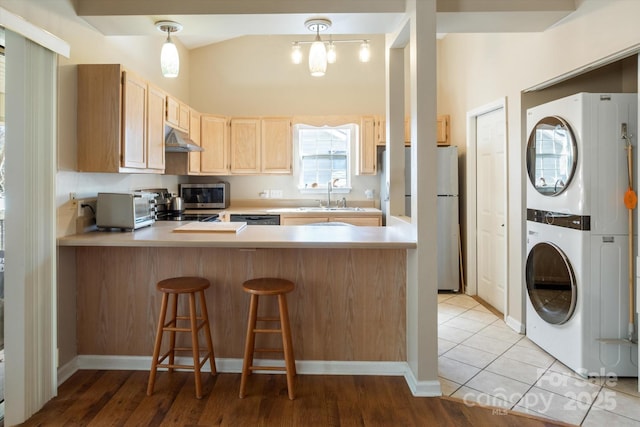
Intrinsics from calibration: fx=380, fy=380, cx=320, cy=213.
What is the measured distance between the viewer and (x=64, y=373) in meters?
2.48

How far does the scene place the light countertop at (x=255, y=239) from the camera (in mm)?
2291

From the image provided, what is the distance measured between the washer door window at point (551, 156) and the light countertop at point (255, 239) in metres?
1.13

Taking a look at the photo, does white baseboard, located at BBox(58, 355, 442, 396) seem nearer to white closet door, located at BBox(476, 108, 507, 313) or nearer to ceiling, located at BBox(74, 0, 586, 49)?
white closet door, located at BBox(476, 108, 507, 313)

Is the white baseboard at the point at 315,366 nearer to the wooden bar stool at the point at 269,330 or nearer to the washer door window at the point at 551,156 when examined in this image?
the wooden bar stool at the point at 269,330

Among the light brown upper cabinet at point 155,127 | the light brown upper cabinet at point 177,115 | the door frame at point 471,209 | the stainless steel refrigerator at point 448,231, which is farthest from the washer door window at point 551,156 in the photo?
the light brown upper cabinet at point 177,115

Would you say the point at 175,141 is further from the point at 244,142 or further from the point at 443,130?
Result: the point at 443,130

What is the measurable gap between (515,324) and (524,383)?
0.96 meters

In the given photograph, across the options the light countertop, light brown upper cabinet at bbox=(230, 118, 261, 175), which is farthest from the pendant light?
light brown upper cabinet at bbox=(230, 118, 261, 175)

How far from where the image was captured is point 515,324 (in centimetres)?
A: 333

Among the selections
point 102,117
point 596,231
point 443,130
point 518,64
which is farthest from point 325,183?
point 596,231

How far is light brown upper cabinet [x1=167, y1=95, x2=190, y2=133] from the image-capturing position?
12.2 feet

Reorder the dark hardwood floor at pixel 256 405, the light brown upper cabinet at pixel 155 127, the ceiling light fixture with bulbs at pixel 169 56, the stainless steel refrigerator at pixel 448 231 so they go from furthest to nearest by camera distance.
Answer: the stainless steel refrigerator at pixel 448 231, the light brown upper cabinet at pixel 155 127, the ceiling light fixture with bulbs at pixel 169 56, the dark hardwood floor at pixel 256 405

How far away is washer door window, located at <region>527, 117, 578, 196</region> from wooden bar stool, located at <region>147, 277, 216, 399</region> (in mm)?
2494

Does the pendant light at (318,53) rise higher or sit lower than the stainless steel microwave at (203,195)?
higher
